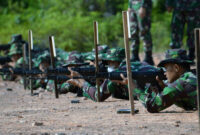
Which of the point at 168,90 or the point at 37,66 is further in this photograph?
the point at 37,66

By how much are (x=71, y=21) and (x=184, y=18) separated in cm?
800

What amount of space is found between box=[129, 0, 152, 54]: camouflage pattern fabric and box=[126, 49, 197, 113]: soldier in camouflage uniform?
17.5 ft

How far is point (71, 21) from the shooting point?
19.8 meters

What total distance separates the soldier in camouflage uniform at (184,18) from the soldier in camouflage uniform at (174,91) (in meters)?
5.50

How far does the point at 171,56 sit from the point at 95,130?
9.82 ft

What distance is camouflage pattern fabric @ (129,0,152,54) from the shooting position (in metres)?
12.1

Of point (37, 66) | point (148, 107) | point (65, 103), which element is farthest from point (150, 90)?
point (37, 66)

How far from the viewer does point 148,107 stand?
21.8ft

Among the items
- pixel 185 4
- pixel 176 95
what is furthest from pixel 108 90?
pixel 185 4

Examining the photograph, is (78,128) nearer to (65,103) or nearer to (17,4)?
(65,103)

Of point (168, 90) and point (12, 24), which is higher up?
point (12, 24)

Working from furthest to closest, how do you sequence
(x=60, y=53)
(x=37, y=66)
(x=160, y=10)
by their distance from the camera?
(x=160, y=10) < (x=60, y=53) < (x=37, y=66)

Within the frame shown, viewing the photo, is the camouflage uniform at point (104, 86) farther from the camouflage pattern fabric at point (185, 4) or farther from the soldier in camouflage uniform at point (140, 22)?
the camouflage pattern fabric at point (185, 4)

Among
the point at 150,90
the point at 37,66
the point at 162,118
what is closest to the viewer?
the point at 162,118
